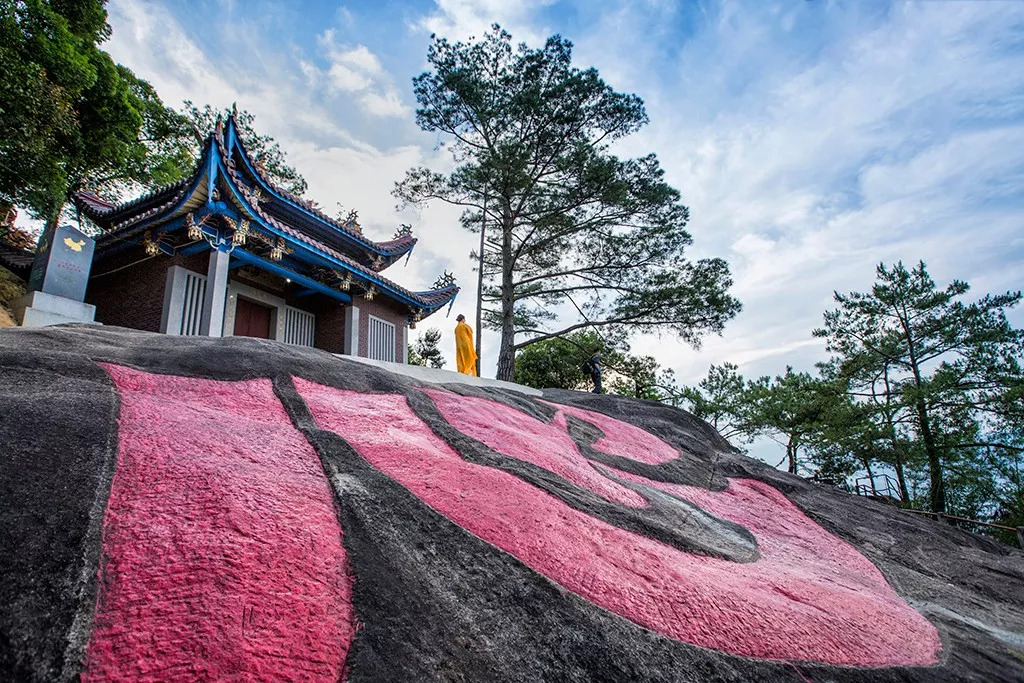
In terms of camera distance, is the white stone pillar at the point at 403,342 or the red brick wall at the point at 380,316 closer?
the red brick wall at the point at 380,316

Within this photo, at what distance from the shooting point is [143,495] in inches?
79.0

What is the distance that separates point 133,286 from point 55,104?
3469 mm

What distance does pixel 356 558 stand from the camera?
6.70 ft

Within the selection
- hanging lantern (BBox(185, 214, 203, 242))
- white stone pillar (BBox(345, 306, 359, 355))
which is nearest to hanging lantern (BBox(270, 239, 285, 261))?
hanging lantern (BBox(185, 214, 203, 242))

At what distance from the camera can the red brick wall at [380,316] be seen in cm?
1248

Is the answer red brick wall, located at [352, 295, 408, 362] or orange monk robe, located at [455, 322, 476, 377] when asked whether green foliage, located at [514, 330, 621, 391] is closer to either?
red brick wall, located at [352, 295, 408, 362]

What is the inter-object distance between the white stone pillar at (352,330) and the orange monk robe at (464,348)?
2.81m

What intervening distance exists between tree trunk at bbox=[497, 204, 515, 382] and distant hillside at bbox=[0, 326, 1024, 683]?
401 inches

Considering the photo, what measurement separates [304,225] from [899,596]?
41.6 feet

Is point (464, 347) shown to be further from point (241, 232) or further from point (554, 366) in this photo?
point (554, 366)

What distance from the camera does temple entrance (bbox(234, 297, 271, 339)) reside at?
11.2 m

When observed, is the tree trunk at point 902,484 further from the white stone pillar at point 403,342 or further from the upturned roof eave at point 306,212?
the upturned roof eave at point 306,212

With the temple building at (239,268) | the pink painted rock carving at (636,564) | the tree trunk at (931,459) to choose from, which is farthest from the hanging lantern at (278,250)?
the tree trunk at (931,459)

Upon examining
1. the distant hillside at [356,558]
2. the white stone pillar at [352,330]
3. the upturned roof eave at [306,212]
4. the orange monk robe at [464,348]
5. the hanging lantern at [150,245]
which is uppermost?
the upturned roof eave at [306,212]
